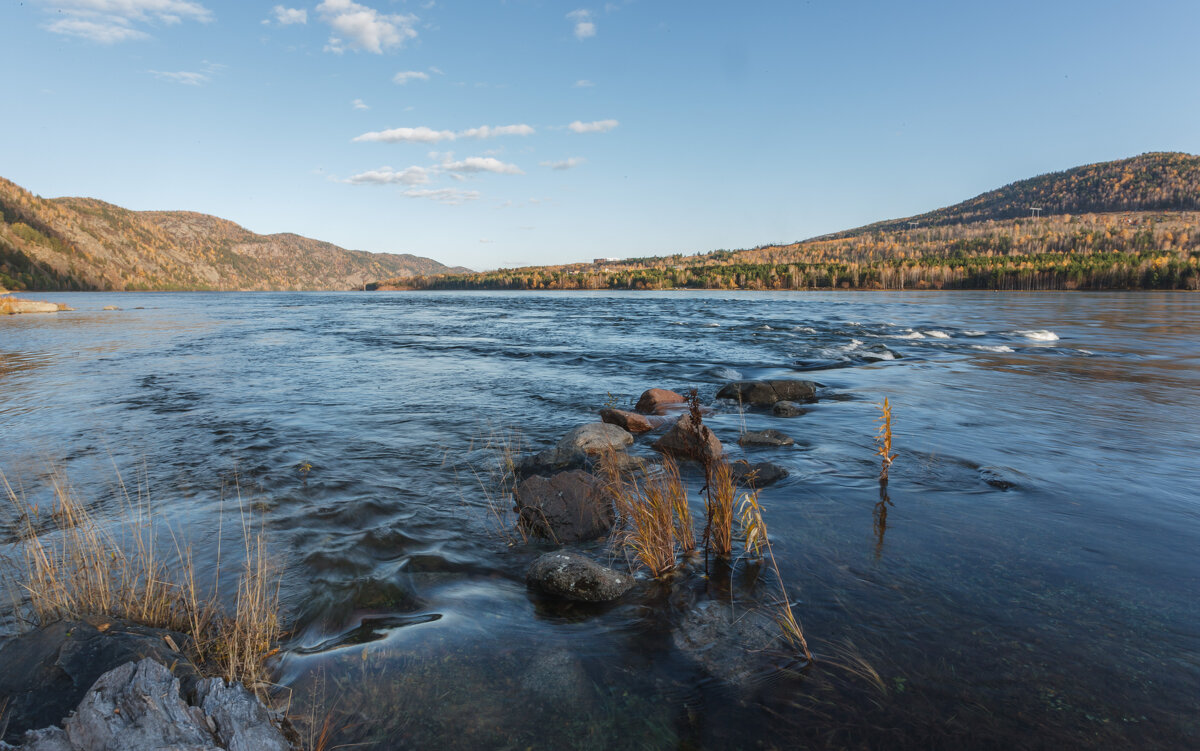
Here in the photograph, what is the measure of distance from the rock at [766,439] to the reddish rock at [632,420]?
1738 millimetres

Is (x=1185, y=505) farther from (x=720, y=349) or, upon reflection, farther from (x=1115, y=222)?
(x=1115, y=222)

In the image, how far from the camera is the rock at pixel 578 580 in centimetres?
485

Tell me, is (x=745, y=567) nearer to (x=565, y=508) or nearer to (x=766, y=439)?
(x=565, y=508)

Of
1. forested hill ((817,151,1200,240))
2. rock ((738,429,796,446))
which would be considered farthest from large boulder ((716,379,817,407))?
forested hill ((817,151,1200,240))

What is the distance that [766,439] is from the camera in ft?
31.6

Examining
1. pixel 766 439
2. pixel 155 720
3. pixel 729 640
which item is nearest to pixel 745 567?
pixel 729 640

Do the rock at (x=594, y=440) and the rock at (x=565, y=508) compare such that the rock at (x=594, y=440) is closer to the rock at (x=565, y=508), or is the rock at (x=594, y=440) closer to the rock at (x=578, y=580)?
the rock at (x=565, y=508)

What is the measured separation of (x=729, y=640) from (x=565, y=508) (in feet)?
8.48

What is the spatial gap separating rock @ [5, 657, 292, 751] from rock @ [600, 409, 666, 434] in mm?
8055

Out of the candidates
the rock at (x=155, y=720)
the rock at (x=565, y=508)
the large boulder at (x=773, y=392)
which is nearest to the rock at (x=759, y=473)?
the rock at (x=565, y=508)

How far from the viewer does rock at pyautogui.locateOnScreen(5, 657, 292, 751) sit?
2.32m

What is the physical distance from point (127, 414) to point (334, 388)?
464 cm

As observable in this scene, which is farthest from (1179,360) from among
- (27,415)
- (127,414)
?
(27,415)

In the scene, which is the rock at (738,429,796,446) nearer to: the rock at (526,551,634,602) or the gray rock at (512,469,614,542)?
the gray rock at (512,469,614,542)
